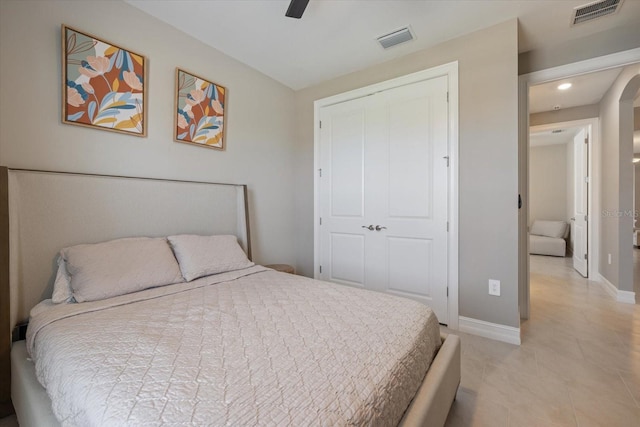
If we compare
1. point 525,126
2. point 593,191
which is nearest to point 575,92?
point 593,191

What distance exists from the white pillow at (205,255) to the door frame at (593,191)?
186 inches

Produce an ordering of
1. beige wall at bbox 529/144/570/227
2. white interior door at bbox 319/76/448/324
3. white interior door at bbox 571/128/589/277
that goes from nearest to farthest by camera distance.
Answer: white interior door at bbox 319/76/448/324, white interior door at bbox 571/128/589/277, beige wall at bbox 529/144/570/227

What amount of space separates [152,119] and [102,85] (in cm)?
36

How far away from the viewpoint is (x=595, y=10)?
2.06 meters

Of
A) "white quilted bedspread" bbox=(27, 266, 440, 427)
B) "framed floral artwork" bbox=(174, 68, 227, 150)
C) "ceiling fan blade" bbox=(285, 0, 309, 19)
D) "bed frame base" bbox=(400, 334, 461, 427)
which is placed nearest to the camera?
"white quilted bedspread" bbox=(27, 266, 440, 427)

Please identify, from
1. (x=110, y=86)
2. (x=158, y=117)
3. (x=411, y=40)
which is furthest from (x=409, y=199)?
(x=110, y=86)

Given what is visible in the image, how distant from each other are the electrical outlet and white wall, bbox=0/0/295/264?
7.07 feet

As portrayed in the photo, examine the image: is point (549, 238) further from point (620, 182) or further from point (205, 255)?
point (205, 255)

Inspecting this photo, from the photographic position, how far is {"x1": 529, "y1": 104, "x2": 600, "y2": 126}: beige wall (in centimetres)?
389

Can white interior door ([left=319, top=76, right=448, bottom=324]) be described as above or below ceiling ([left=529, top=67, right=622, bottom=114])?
below

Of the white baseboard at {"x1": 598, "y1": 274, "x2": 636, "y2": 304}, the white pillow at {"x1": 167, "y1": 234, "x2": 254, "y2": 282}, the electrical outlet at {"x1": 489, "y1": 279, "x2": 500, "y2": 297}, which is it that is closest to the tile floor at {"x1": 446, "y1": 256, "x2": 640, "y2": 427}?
the white baseboard at {"x1": 598, "y1": 274, "x2": 636, "y2": 304}

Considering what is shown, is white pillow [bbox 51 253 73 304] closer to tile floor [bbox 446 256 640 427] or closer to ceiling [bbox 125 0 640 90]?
ceiling [bbox 125 0 640 90]

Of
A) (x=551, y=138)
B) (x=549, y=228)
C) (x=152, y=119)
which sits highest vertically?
(x=551, y=138)

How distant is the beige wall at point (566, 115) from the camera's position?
389cm
